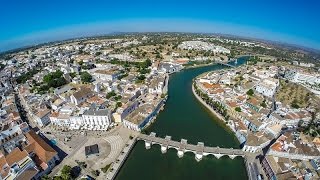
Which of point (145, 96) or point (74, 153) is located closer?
point (74, 153)

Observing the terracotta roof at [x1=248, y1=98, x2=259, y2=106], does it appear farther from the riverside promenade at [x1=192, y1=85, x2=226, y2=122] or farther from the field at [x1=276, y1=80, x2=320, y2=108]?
the riverside promenade at [x1=192, y1=85, x2=226, y2=122]

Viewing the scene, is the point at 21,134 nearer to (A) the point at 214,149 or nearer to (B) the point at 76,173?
(B) the point at 76,173

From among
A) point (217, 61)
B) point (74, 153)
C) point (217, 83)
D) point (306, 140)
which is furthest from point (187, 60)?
point (74, 153)

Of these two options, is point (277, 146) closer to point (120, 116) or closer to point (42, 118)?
point (120, 116)

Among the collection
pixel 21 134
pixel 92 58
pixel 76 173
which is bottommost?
pixel 76 173

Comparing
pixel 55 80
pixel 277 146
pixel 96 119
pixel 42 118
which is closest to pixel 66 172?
pixel 96 119
